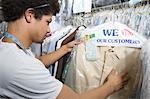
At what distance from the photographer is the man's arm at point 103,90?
3.64 ft

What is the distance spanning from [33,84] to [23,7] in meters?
0.35

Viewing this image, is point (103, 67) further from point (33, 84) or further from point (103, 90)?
point (33, 84)

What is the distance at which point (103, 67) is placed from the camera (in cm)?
127

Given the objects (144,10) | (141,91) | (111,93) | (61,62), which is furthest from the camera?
(61,62)

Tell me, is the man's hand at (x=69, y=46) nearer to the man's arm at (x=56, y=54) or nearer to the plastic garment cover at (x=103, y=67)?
the man's arm at (x=56, y=54)

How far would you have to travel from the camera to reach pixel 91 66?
1291mm

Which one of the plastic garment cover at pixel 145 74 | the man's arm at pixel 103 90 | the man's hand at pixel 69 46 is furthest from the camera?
the man's hand at pixel 69 46

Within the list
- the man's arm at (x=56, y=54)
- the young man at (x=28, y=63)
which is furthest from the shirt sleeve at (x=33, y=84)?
the man's arm at (x=56, y=54)

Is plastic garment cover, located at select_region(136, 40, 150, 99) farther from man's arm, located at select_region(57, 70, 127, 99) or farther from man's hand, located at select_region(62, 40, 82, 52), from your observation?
man's hand, located at select_region(62, 40, 82, 52)

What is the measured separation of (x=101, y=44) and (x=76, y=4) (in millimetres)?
693

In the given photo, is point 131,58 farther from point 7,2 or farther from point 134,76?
point 7,2

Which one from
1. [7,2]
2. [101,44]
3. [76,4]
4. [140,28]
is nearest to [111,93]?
[101,44]

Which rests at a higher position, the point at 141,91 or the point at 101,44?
the point at 101,44

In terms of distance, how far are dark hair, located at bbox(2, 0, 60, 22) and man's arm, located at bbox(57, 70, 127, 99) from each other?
13.9 inches
